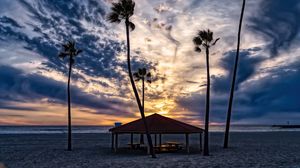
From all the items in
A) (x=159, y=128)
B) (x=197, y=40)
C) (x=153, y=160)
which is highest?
(x=197, y=40)

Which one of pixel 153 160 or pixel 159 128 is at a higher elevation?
pixel 159 128

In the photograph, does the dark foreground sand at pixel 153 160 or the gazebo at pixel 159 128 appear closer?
the dark foreground sand at pixel 153 160

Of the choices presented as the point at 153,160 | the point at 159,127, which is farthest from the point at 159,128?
the point at 153,160

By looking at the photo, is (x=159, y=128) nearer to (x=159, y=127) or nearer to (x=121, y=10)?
(x=159, y=127)

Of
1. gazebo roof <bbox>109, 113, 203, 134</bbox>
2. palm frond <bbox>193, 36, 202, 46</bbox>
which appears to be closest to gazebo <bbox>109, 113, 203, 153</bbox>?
gazebo roof <bbox>109, 113, 203, 134</bbox>

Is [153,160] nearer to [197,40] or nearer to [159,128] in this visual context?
[159,128]

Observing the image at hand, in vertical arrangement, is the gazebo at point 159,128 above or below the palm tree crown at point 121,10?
below

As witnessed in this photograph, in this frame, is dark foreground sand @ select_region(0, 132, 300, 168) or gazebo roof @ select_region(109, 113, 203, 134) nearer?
dark foreground sand @ select_region(0, 132, 300, 168)

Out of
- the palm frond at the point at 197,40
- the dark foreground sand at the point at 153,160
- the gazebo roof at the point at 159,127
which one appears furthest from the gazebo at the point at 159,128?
the palm frond at the point at 197,40

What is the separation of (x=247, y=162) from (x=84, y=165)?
34.6ft

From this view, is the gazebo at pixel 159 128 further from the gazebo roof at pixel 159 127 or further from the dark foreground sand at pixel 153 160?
the dark foreground sand at pixel 153 160

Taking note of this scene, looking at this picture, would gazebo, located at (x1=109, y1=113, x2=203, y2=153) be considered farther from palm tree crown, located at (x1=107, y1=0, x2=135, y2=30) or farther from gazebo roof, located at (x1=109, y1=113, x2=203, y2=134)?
palm tree crown, located at (x1=107, y1=0, x2=135, y2=30)

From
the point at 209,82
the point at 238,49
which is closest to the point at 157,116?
the point at 209,82

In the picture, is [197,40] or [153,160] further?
[197,40]
